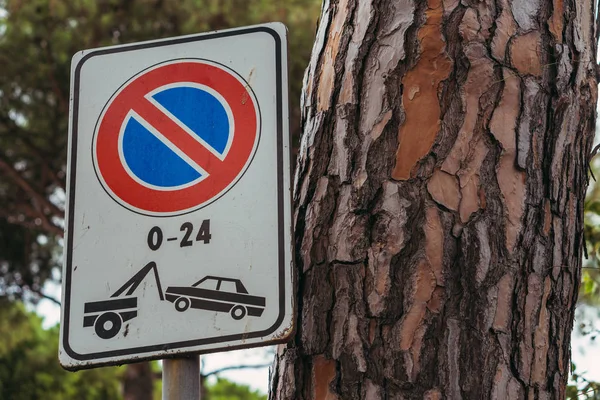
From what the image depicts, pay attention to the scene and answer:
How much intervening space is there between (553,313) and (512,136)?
318 millimetres

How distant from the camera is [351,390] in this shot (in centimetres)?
139

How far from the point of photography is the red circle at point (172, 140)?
4.75 ft

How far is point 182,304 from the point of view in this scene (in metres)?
1.36

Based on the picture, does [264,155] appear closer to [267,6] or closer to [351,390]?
[351,390]

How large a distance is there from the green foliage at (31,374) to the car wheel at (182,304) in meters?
7.56

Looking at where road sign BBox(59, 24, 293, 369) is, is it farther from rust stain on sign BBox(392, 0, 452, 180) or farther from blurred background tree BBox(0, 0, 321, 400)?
blurred background tree BBox(0, 0, 321, 400)

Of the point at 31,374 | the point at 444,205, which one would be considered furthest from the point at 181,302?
the point at 31,374

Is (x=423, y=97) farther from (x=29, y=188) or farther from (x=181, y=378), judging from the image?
(x=29, y=188)

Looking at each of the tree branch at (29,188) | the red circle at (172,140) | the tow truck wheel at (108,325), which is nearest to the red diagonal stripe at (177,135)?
the red circle at (172,140)

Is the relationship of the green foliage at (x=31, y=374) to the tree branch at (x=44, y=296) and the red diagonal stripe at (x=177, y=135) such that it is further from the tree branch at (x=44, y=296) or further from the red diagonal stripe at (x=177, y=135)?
the red diagonal stripe at (x=177, y=135)

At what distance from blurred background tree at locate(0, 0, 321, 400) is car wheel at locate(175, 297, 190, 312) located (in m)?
5.77

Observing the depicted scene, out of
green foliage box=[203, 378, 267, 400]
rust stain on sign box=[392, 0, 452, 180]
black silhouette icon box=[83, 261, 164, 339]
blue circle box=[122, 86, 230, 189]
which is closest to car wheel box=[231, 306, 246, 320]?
black silhouette icon box=[83, 261, 164, 339]

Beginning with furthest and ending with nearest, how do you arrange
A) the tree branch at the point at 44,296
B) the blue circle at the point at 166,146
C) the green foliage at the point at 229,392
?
the green foliage at the point at 229,392, the tree branch at the point at 44,296, the blue circle at the point at 166,146

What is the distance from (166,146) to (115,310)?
310mm
